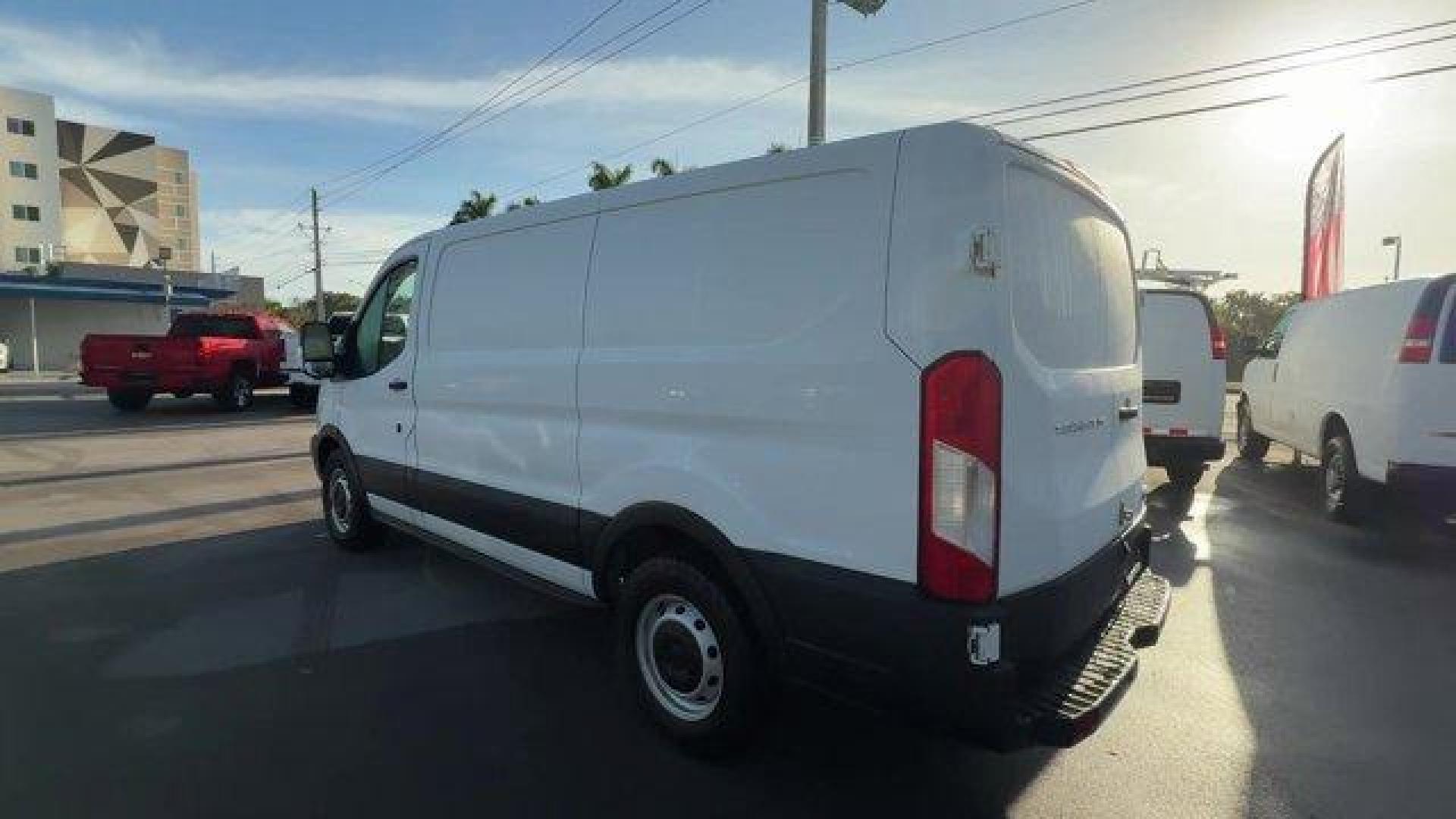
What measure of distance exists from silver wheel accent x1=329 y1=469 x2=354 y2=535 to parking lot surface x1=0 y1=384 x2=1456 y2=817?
23cm

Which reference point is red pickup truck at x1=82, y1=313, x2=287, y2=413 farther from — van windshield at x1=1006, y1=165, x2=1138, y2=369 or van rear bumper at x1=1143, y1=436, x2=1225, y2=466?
van windshield at x1=1006, y1=165, x2=1138, y2=369

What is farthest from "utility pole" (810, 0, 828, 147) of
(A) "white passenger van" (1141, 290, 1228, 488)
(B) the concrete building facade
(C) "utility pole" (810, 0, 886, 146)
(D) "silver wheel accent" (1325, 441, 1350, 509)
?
(B) the concrete building facade

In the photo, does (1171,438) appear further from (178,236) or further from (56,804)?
(178,236)

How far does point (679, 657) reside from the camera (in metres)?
3.49

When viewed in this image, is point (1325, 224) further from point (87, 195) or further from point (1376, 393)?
point (87, 195)

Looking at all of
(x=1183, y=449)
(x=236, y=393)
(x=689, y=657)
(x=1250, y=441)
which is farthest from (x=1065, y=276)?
(x=236, y=393)

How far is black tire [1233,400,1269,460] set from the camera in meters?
11.7

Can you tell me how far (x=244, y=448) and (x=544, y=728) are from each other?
10917 millimetres

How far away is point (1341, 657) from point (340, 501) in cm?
663

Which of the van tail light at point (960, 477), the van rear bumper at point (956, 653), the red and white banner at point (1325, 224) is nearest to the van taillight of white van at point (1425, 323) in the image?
the van rear bumper at point (956, 653)

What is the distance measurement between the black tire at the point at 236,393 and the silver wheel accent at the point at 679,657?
17309 millimetres

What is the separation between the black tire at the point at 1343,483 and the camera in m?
7.41

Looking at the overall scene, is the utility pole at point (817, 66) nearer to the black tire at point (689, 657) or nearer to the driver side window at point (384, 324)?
the driver side window at point (384, 324)

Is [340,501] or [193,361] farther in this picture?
[193,361]
